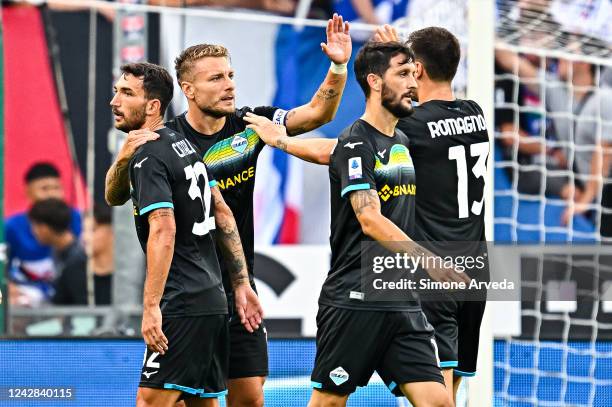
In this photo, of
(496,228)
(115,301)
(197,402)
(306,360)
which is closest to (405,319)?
(197,402)

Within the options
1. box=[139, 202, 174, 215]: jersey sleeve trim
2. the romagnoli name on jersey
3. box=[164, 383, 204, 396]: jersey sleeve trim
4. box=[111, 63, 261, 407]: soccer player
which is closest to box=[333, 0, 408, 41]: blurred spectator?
the romagnoli name on jersey

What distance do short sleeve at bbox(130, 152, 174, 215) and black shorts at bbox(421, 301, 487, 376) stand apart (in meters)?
1.50

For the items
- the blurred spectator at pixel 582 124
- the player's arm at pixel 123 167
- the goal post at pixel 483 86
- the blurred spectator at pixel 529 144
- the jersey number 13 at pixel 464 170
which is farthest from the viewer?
the blurred spectator at pixel 529 144

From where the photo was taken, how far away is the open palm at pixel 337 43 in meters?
5.88

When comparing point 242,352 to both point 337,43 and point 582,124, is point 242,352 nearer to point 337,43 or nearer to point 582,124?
point 337,43

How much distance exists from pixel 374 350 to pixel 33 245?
21.0ft

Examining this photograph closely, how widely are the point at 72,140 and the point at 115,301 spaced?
1.98 m

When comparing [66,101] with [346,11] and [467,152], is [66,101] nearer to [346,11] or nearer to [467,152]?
[346,11]

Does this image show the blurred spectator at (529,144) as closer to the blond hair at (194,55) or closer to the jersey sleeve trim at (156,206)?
the blond hair at (194,55)

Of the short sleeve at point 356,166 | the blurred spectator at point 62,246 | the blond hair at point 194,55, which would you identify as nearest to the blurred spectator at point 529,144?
the blurred spectator at point 62,246

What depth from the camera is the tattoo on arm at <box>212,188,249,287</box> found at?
554 cm

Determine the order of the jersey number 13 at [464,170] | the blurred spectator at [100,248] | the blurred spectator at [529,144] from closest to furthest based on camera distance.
→ the jersey number 13 at [464,170], the blurred spectator at [100,248], the blurred spectator at [529,144]

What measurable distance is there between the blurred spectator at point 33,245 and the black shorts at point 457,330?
5802 mm

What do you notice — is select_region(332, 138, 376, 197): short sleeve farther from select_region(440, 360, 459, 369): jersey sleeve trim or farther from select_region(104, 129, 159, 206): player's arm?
select_region(440, 360, 459, 369): jersey sleeve trim
